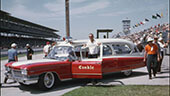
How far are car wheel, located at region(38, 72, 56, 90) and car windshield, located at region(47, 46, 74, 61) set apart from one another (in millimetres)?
833

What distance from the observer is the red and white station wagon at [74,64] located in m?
6.15

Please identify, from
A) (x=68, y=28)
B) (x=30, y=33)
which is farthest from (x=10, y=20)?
(x=68, y=28)

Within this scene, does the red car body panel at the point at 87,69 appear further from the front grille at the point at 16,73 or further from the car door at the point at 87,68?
the front grille at the point at 16,73

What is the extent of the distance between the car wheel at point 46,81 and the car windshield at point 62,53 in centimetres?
83

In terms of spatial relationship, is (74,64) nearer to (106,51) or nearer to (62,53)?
(62,53)

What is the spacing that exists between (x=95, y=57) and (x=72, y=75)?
3.62 feet

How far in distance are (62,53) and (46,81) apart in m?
1.39

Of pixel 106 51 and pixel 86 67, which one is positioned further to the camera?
pixel 106 51

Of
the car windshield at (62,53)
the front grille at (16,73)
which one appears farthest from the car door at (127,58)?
the front grille at (16,73)

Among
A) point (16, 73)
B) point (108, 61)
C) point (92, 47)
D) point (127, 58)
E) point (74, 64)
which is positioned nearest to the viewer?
point (16, 73)

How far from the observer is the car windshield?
23.5ft

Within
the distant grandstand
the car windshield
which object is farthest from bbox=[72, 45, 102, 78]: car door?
the distant grandstand

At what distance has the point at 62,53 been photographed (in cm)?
736

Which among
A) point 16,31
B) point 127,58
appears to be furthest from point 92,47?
point 16,31
